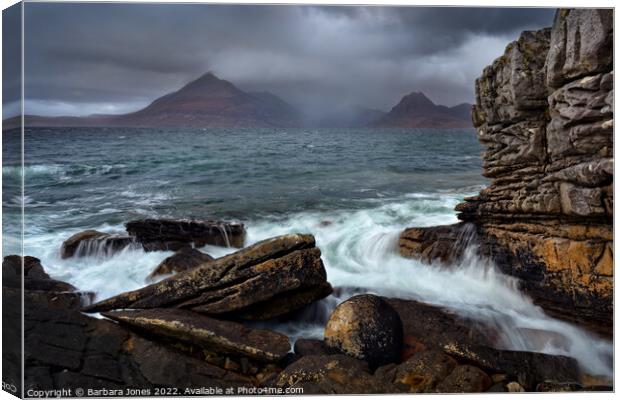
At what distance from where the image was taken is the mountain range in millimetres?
6473

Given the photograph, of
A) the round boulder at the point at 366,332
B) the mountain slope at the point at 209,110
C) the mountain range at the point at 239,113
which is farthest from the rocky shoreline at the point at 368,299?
the mountain slope at the point at 209,110

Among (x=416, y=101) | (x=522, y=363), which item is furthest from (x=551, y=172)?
(x=522, y=363)

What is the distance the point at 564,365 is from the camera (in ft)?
18.3

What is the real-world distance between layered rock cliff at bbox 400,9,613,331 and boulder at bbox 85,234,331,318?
2194 mm

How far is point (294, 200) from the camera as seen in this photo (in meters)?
7.12

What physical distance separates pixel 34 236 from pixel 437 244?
5821mm

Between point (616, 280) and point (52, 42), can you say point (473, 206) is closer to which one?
point (616, 280)

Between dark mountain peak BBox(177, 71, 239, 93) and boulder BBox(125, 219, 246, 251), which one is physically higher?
dark mountain peak BBox(177, 71, 239, 93)

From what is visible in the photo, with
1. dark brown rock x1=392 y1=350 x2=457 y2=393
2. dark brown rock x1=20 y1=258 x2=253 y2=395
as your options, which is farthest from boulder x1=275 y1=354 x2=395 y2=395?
dark brown rock x1=20 y1=258 x2=253 y2=395

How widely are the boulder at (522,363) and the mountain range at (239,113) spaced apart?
3.04 metres

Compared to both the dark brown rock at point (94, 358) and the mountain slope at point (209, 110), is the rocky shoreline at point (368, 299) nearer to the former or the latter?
the dark brown rock at point (94, 358)

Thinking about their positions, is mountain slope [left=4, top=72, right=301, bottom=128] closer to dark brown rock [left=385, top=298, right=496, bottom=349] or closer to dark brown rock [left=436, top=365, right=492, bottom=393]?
dark brown rock [left=385, top=298, right=496, bottom=349]

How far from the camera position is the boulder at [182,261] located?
264 inches

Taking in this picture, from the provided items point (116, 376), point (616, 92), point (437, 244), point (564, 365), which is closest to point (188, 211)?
→ point (116, 376)
